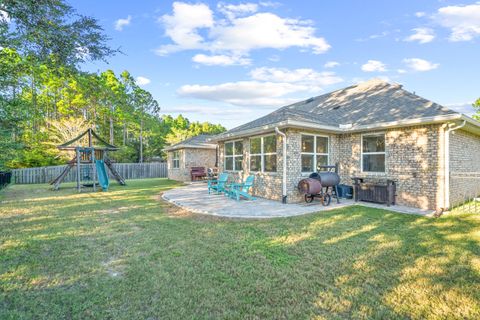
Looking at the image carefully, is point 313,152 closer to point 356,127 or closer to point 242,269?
point 356,127

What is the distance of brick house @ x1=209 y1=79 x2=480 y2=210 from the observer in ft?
24.3

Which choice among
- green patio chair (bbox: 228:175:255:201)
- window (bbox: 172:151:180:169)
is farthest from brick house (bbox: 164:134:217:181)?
green patio chair (bbox: 228:175:255:201)

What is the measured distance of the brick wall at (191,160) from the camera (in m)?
19.2

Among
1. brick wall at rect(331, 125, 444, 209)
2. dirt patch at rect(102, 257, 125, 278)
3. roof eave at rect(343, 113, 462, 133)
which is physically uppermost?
roof eave at rect(343, 113, 462, 133)

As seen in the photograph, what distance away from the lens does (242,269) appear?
3477mm

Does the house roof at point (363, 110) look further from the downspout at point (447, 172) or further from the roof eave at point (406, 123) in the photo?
the downspout at point (447, 172)

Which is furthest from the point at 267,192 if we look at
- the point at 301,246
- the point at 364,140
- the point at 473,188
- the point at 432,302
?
the point at 473,188

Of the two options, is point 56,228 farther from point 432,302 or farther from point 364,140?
point 364,140

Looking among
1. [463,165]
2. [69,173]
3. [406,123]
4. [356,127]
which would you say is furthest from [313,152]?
[69,173]

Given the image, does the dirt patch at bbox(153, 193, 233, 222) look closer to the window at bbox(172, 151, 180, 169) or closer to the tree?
the tree

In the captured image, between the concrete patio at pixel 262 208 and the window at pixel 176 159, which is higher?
the window at pixel 176 159

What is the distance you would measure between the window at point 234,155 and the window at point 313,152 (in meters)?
3.30

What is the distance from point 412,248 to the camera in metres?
4.29

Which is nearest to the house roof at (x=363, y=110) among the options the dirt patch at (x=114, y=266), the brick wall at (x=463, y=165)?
the brick wall at (x=463, y=165)
